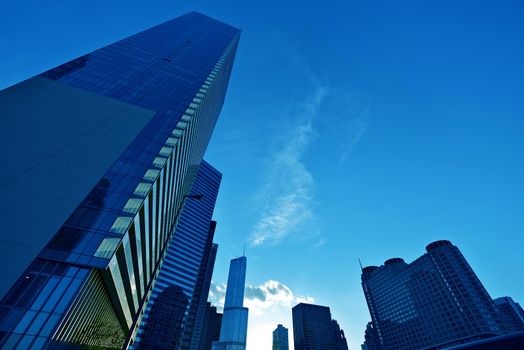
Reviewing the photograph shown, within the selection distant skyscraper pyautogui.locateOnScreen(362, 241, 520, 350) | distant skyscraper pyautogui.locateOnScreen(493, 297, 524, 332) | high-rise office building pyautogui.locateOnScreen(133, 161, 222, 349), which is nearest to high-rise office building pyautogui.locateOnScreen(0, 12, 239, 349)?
high-rise office building pyautogui.locateOnScreen(133, 161, 222, 349)

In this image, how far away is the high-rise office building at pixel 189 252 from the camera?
125425 mm

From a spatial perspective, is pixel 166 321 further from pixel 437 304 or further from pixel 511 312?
pixel 511 312

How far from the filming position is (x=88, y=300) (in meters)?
30.4

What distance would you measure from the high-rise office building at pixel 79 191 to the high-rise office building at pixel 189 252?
228 ft

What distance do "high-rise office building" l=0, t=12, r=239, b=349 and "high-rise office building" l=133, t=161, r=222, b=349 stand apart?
69.5 m

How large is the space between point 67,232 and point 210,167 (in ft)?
530

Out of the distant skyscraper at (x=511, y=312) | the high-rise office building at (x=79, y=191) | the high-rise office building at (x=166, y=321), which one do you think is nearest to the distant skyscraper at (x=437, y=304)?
the distant skyscraper at (x=511, y=312)

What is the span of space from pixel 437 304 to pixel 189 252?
150442 millimetres

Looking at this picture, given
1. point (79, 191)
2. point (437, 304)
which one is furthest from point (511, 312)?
point (79, 191)

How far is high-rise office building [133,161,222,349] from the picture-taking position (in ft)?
411

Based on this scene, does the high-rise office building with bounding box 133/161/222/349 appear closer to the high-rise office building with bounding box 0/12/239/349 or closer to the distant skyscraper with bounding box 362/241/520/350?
the high-rise office building with bounding box 0/12/239/349

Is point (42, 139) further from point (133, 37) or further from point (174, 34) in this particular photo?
point (174, 34)

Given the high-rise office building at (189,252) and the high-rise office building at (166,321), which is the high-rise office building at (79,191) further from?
the high-rise office building at (189,252)

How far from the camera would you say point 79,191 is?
3294 centimetres
